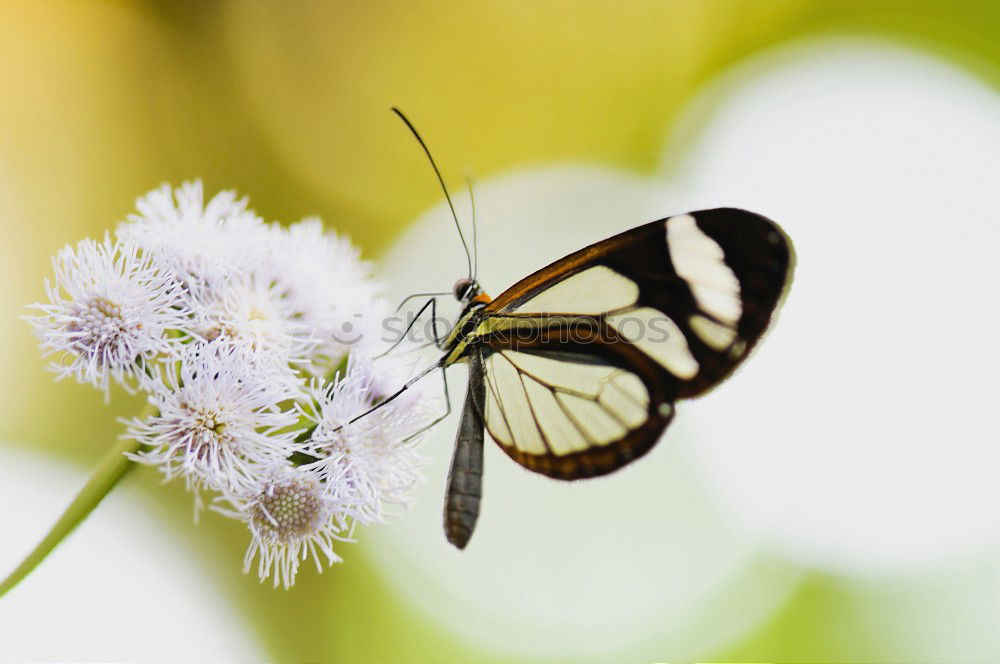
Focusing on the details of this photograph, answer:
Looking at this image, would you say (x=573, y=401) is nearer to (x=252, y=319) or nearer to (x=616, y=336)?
(x=616, y=336)

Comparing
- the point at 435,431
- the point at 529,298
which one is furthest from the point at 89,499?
the point at 529,298

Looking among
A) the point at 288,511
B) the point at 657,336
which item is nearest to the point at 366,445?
the point at 288,511

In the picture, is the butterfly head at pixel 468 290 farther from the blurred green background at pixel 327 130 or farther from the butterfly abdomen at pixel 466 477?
the blurred green background at pixel 327 130

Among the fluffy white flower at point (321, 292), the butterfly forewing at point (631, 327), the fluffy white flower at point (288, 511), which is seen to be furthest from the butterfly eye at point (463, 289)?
the fluffy white flower at point (288, 511)

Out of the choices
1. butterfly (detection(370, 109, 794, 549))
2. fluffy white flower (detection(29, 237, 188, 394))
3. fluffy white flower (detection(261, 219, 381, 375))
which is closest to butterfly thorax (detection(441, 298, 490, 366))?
butterfly (detection(370, 109, 794, 549))

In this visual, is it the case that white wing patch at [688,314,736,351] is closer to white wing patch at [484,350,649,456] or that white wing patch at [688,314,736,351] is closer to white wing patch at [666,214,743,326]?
white wing patch at [666,214,743,326]

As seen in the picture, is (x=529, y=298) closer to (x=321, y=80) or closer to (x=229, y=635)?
(x=229, y=635)
